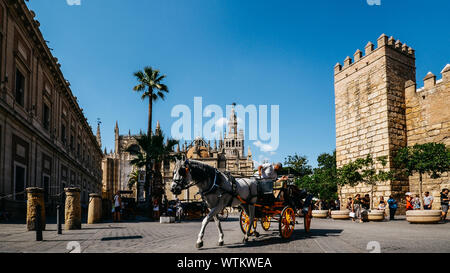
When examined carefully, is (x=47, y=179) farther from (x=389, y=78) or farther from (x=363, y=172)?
(x=389, y=78)

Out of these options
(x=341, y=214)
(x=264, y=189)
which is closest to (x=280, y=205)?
(x=264, y=189)

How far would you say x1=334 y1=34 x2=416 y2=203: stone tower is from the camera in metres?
22.0

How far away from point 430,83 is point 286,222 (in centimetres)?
1966

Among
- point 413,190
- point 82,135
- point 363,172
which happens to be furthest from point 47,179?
point 413,190

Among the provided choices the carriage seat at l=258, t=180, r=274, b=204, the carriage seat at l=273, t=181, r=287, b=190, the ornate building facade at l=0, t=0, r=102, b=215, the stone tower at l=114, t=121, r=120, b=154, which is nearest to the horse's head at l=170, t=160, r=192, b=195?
the carriage seat at l=258, t=180, r=274, b=204

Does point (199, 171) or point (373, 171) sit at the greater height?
point (199, 171)

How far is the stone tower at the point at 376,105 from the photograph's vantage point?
21984 mm

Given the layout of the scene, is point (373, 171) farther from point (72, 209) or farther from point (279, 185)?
point (72, 209)

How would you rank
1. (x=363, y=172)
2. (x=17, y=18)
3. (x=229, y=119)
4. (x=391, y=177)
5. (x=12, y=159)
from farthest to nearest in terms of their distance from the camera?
(x=229, y=119) → (x=363, y=172) → (x=391, y=177) → (x=17, y=18) → (x=12, y=159)

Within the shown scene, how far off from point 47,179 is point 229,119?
134165 millimetres

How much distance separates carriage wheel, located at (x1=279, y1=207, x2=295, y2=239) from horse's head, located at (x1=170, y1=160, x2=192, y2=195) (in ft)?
8.13

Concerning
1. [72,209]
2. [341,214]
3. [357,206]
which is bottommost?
[341,214]

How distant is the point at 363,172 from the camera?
71.3 ft

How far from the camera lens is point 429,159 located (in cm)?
1812
